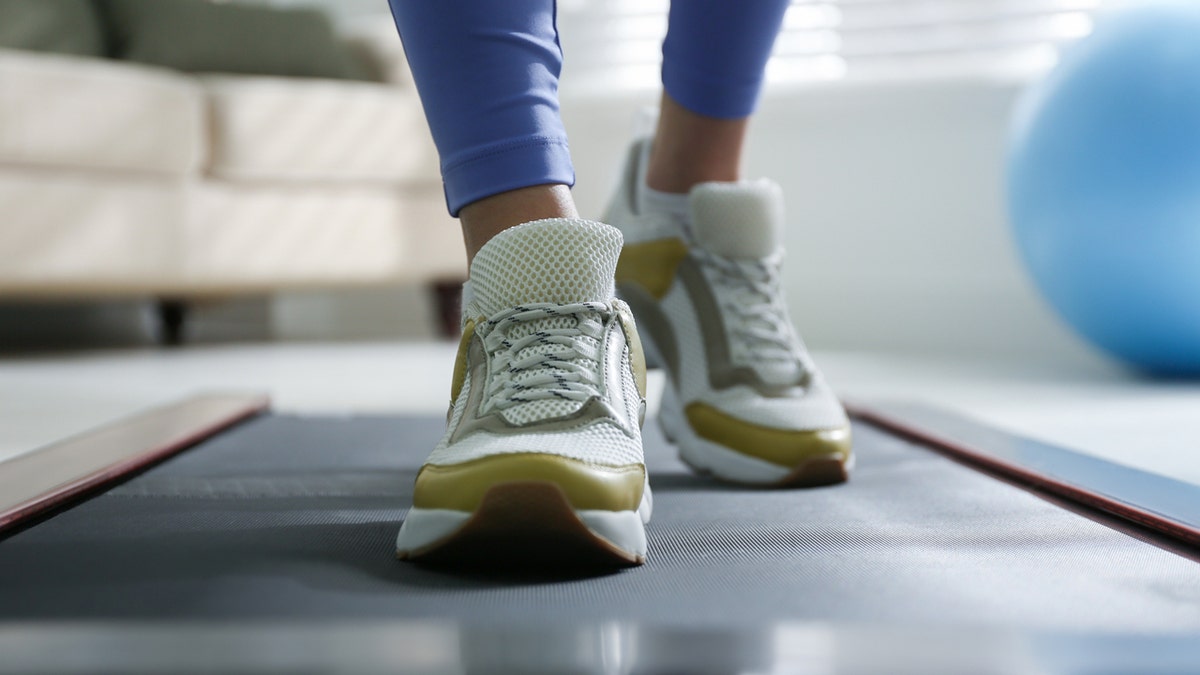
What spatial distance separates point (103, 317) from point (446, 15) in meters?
2.87

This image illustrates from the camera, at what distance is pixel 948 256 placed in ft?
7.93

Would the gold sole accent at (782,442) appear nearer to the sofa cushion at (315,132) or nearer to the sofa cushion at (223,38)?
the sofa cushion at (315,132)

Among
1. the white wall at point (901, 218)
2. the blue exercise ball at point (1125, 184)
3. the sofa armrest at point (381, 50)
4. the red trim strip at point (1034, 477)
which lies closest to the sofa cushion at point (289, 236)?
the sofa armrest at point (381, 50)

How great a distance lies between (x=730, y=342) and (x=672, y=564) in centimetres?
32

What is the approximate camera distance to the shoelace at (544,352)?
59 centimetres

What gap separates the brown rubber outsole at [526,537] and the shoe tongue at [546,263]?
14 cm

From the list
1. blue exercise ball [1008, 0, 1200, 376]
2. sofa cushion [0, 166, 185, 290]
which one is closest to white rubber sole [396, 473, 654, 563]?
blue exercise ball [1008, 0, 1200, 376]

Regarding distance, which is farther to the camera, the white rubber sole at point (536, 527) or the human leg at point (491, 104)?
the human leg at point (491, 104)

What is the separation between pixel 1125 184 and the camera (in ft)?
5.22

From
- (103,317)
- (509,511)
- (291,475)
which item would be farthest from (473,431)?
(103,317)

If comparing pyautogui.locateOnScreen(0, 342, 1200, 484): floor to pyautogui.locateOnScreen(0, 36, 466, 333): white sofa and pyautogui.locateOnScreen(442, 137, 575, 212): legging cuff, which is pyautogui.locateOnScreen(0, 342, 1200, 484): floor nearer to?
pyautogui.locateOnScreen(0, 36, 466, 333): white sofa

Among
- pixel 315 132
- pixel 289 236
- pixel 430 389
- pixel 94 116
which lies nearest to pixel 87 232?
pixel 94 116

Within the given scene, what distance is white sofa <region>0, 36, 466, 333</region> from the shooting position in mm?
2061

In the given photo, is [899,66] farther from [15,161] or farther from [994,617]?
[994,617]
